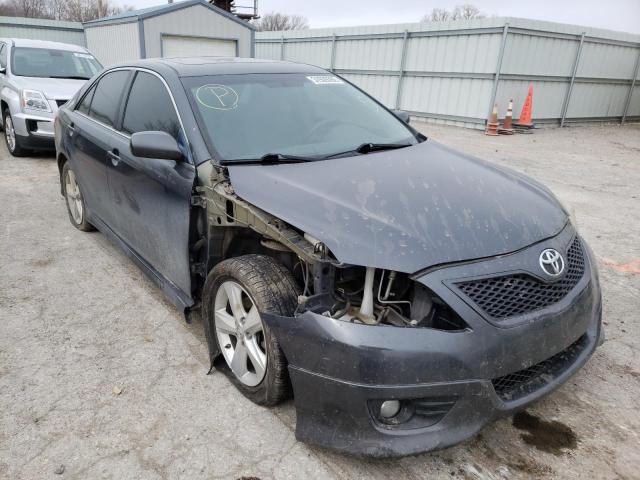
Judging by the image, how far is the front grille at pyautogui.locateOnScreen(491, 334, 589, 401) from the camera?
205cm

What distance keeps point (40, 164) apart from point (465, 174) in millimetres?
7004

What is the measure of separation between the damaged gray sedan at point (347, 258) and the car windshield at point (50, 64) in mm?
5944

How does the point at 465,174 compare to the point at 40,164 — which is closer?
the point at 465,174

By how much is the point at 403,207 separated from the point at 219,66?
1.83 metres

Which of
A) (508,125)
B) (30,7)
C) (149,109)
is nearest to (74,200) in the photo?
(149,109)

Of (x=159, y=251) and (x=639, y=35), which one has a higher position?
(x=639, y=35)

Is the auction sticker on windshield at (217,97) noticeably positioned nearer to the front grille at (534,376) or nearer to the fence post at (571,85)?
the front grille at (534,376)

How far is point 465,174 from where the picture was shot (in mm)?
2717

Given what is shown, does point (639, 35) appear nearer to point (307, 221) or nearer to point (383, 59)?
point (383, 59)

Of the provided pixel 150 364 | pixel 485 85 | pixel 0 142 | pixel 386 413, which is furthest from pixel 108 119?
pixel 485 85

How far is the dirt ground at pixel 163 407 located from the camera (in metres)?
2.15

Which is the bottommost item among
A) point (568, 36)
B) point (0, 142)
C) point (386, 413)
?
Result: point (0, 142)

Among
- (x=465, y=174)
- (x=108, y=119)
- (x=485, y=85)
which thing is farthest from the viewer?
(x=485, y=85)

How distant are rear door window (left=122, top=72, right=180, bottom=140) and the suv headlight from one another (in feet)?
15.6
